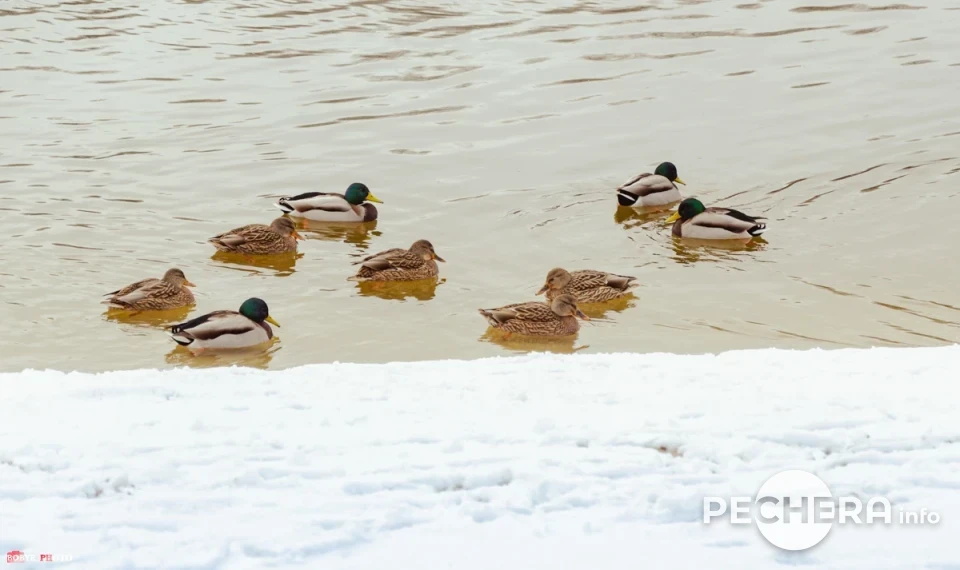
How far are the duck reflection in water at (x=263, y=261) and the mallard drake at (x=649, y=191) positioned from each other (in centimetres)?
450

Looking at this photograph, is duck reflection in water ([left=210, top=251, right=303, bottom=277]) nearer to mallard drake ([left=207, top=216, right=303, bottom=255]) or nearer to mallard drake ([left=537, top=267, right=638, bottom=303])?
mallard drake ([left=207, top=216, right=303, bottom=255])

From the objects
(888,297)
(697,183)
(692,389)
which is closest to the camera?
(692,389)

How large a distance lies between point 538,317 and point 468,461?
5.53 m

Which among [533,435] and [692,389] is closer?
[533,435]

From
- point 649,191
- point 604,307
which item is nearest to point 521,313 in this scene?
point 604,307

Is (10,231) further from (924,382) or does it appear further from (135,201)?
(924,382)

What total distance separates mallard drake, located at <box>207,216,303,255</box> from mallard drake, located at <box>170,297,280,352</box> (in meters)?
2.81

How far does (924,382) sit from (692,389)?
1281 mm

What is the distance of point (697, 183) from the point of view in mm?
16797

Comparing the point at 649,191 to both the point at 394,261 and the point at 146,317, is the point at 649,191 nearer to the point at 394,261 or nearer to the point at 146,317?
the point at 394,261

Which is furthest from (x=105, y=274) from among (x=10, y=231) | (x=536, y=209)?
(x=536, y=209)

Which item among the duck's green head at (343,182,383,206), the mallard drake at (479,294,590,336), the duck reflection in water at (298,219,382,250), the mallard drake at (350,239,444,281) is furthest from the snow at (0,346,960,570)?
the duck's green head at (343,182,383,206)

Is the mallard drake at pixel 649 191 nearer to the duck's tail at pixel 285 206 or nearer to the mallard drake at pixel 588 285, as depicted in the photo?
the mallard drake at pixel 588 285

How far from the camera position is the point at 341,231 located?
15.0m
